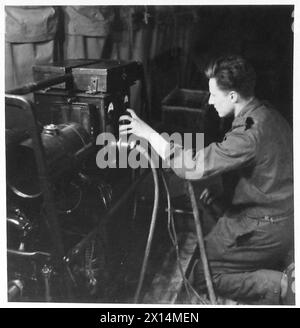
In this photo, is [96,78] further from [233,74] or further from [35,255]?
[35,255]

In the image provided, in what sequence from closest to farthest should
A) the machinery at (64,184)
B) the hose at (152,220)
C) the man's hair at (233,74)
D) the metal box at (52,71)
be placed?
the machinery at (64,184) → the hose at (152,220) → the man's hair at (233,74) → the metal box at (52,71)

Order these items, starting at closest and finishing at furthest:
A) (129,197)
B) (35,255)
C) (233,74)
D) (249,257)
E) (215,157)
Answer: (35,255) < (215,157) < (233,74) < (249,257) < (129,197)

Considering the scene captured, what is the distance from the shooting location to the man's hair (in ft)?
6.44

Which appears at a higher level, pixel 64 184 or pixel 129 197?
pixel 64 184

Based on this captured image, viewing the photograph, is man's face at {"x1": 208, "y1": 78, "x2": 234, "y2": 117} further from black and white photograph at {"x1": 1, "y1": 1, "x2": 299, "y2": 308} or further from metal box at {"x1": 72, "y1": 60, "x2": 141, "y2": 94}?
metal box at {"x1": 72, "y1": 60, "x2": 141, "y2": 94}

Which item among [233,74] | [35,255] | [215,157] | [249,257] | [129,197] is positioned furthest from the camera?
[129,197]

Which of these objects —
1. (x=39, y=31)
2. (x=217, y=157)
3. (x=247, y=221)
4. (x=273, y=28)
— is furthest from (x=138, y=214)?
(x=273, y=28)

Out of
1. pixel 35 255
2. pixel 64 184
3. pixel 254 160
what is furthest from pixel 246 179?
pixel 35 255

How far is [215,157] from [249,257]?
643mm

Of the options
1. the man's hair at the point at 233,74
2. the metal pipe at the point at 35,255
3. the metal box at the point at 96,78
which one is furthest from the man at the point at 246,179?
the metal pipe at the point at 35,255

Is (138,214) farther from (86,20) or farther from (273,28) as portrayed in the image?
(273,28)

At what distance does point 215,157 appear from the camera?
1826mm

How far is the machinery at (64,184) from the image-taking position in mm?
1630

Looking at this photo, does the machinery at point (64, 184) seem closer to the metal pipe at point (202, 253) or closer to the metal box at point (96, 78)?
the metal box at point (96, 78)
